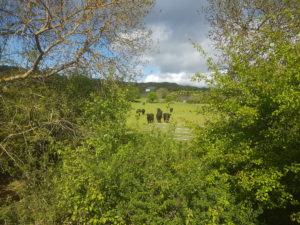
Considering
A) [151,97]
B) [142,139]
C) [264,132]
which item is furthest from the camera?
[151,97]

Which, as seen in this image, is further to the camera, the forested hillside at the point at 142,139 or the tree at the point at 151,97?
the tree at the point at 151,97

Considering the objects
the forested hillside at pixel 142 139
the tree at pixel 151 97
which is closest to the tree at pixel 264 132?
the forested hillside at pixel 142 139

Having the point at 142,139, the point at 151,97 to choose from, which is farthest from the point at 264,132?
the point at 151,97

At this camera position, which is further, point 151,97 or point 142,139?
point 151,97

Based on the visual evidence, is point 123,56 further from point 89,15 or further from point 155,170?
point 155,170

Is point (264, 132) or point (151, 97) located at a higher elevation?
point (151, 97)

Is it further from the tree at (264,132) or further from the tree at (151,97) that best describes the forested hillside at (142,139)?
the tree at (151,97)

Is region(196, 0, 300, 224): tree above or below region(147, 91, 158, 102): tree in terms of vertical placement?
below

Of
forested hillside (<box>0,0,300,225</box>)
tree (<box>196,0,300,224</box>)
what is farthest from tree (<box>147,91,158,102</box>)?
tree (<box>196,0,300,224</box>)

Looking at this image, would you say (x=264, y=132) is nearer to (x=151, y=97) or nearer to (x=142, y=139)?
(x=142, y=139)

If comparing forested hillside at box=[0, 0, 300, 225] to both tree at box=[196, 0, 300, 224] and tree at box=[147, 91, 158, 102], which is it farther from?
tree at box=[147, 91, 158, 102]

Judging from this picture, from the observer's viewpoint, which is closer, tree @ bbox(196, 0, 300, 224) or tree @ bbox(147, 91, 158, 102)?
tree @ bbox(196, 0, 300, 224)

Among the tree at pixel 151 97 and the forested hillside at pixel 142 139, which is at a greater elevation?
the tree at pixel 151 97

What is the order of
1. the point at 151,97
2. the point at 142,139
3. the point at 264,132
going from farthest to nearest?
the point at 151,97 → the point at 142,139 → the point at 264,132
